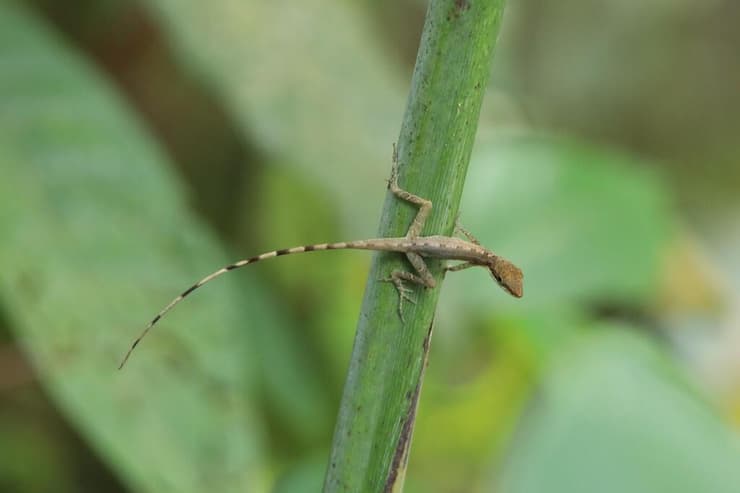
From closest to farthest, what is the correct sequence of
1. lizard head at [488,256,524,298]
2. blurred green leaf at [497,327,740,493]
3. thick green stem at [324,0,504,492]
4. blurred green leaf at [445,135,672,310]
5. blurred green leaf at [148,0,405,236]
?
thick green stem at [324,0,504,492], blurred green leaf at [497,327,740,493], lizard head at [488,256,524,298], blurred green leaf at [148,0,405,236], blurred green leaf at [445,135,672,310]

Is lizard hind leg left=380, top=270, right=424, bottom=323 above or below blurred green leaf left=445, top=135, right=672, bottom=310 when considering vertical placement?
below

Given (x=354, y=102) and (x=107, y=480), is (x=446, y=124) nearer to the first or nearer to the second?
(x=354, y=102)

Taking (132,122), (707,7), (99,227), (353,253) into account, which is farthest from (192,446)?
(707,7)

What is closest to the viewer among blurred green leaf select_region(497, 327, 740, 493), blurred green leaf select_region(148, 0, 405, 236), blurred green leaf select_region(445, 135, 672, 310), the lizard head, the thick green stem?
the thick green stem

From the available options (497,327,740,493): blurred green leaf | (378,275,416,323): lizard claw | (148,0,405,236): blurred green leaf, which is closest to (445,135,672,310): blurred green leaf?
(148,0,405,236): blurred green leaf

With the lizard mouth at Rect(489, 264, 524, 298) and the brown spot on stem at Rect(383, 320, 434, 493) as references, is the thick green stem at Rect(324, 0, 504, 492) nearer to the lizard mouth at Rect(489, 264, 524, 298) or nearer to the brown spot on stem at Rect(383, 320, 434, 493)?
the brown spot on stem at Rect(383, 320, 434, 493)

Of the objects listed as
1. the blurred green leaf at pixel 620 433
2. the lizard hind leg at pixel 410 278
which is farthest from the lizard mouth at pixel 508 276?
the lizard hind leg at pixel 410 278

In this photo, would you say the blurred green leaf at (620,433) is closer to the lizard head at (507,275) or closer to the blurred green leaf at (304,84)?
the lizard head at (507,275)
